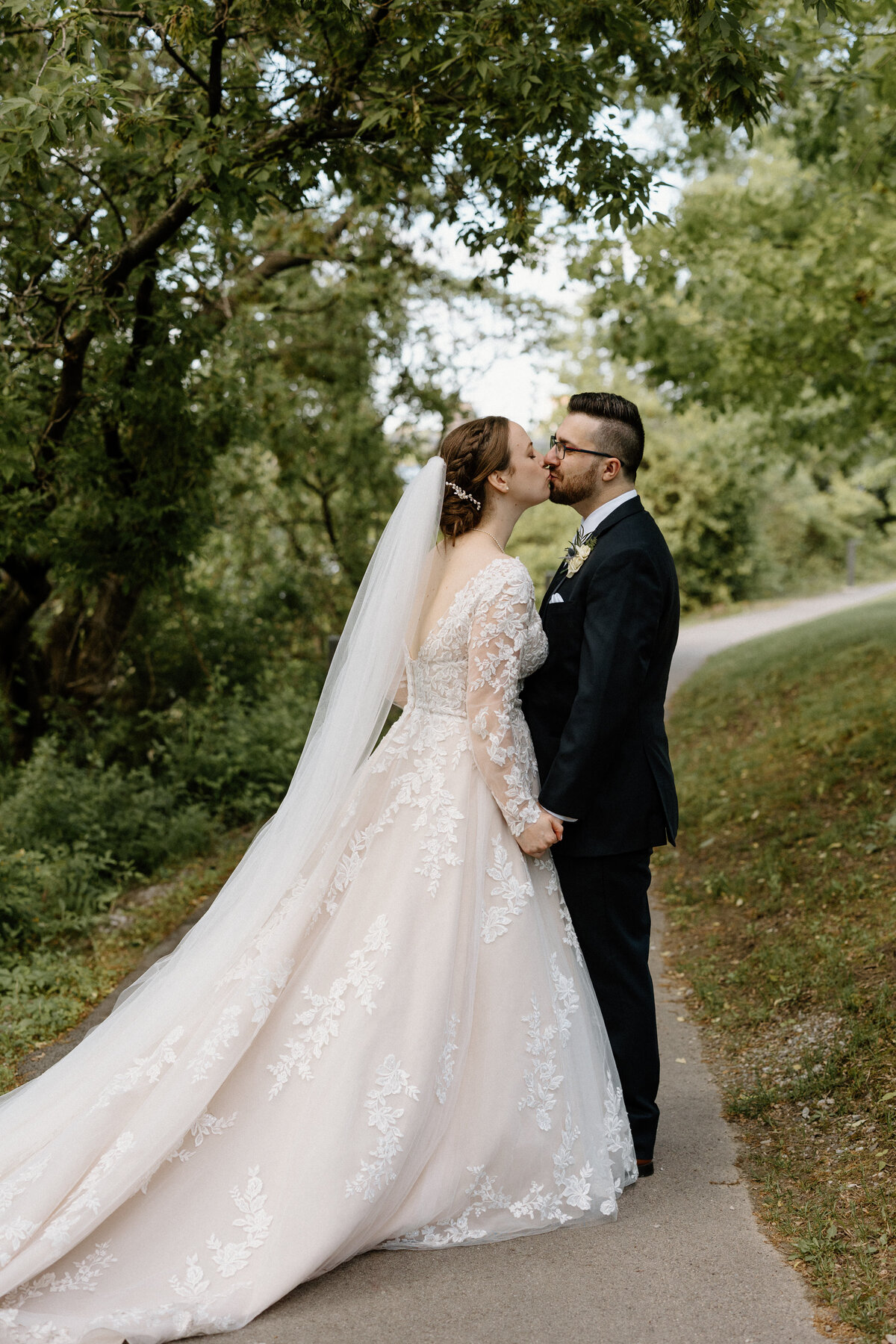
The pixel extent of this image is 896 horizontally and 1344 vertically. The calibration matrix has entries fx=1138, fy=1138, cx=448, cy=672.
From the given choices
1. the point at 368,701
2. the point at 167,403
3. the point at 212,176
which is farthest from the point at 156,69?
the point at 368,701

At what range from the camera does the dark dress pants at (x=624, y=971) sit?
12.6 feet

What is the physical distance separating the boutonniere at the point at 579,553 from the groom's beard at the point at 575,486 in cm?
12

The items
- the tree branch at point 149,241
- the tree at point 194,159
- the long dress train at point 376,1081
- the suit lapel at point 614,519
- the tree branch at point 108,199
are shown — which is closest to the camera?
the long dress train at point 376,1081

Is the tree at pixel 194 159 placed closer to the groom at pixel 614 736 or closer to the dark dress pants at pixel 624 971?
the groom at pixel 614 736

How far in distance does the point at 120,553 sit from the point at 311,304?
15.1ft

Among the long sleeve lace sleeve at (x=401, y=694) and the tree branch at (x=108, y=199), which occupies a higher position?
the tree branch at (x=108, y=199)

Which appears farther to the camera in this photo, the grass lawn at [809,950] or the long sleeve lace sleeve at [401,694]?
the long sleeve lace sleeve at [401,694]

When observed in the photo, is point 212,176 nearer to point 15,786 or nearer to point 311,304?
point 15,786

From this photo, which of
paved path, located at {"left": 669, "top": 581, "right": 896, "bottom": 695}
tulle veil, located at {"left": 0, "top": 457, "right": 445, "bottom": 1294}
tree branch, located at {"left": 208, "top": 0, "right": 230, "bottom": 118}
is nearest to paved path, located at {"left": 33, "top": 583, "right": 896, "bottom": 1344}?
tulle veil, located at {"left": 0, "top": 457, "right": 445, "bottom": 1294}

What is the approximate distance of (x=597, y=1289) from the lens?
3.15m

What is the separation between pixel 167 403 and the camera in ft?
24.7

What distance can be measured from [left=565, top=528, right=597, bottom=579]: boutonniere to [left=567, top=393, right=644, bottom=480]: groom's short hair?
0.26 m

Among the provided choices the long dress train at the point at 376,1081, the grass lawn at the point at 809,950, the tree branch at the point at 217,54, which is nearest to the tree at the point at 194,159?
the tree branch at the point at 217,54

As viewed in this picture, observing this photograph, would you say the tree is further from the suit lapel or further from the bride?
the bride
